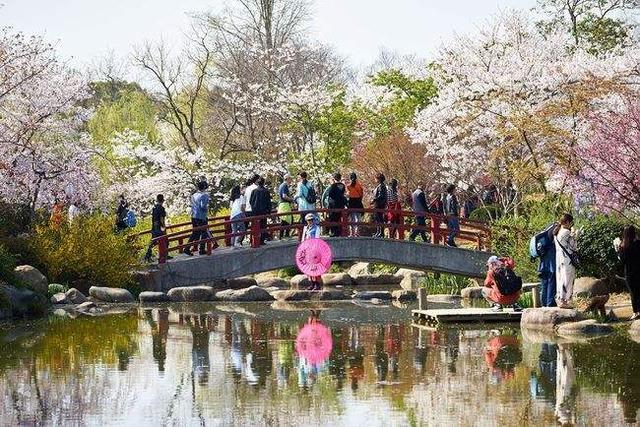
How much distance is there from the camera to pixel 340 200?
114ft

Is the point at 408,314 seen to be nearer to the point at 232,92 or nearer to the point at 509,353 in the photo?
the point at 509,353

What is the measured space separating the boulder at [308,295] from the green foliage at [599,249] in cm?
791

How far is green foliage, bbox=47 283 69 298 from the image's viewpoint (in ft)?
97.8

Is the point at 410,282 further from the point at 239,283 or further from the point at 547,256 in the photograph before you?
the point at 547,256

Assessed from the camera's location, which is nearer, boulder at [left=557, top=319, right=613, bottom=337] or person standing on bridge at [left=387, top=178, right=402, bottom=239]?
boulder at [left=557, top=319, right=613, bottom=337]

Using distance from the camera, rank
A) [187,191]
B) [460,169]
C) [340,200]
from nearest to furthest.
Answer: [340,200] → [460,169] → [187,191]

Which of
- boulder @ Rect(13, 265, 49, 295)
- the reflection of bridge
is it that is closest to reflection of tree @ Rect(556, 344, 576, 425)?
boulder @ Rect(13, 265, 49, 295)

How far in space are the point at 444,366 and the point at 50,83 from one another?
20.0m

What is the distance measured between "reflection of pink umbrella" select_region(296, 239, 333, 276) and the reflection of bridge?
56cm

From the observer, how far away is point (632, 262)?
890 inches

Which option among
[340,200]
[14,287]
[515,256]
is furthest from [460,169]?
[14,287]

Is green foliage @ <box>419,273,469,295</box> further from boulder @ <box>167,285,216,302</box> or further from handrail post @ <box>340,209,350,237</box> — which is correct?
boulder @ <box>167,285,216,302</box>

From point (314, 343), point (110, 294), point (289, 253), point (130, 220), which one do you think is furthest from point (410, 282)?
point (314, 343)

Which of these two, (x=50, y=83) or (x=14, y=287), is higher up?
(x=50, y=83)
